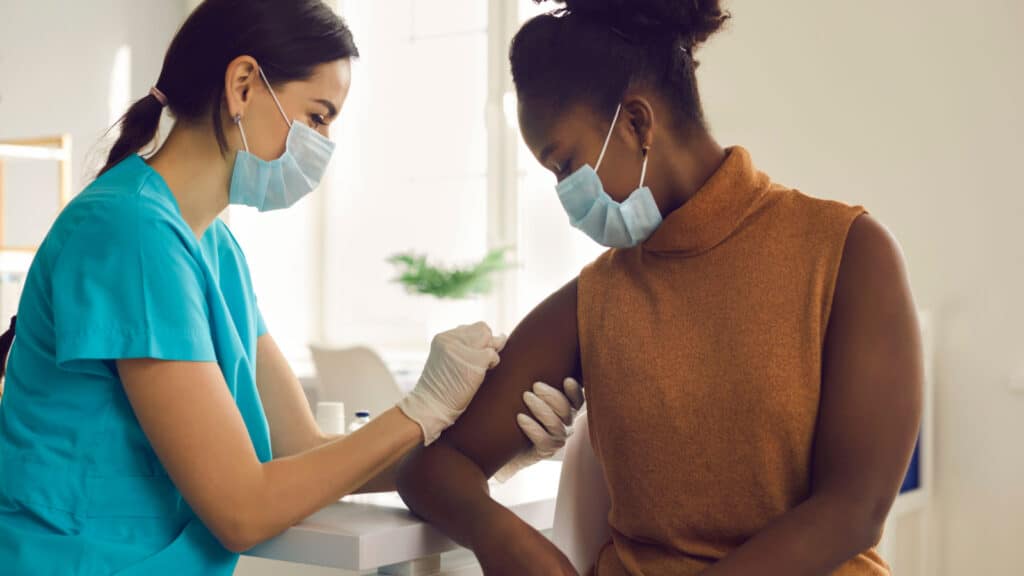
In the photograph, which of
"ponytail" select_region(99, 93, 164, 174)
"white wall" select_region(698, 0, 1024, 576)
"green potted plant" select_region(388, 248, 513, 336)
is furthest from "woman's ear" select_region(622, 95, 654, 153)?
"green potted plant" select_region(388, 248, 513, 336)

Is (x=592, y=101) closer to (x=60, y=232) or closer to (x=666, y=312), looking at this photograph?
(x=666, y=312)

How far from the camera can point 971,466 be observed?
283cm

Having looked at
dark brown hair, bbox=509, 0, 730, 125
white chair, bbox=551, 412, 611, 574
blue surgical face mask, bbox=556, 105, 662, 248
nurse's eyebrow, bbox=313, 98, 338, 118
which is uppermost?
dark brown hair, bbox=509, 0, 730, 125

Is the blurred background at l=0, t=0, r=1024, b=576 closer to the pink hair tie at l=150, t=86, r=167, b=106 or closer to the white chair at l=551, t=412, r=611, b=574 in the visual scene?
the pink hair tie at l=150, t=86, r=167, b=106

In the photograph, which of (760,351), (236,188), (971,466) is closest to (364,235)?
(971,466)

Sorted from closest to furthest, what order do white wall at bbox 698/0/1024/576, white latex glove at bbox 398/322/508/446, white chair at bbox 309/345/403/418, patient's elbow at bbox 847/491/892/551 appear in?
patient's elbow at bbox 847/491/892/551 → white latex glove at bbox 398/322/508/446 → white wall at bbox 698/0/1024/576 → white chair at bbox 309/345/403/418

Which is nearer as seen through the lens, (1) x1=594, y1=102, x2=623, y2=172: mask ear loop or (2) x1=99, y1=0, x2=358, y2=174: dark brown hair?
(1) x1=594, y1=102, x2=623, y2=172: mask ear loop

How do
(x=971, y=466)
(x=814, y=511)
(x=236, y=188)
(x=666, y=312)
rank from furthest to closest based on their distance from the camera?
(x=971, y=466), (x=236, y=188), (x=666, y=312), (x=814, y=511)

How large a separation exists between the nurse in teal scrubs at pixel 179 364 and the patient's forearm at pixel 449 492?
3 cm

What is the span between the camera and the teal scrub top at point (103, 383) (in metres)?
1.13

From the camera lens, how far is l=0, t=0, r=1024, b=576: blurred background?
281cm

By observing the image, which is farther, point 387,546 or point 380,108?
point 380,108

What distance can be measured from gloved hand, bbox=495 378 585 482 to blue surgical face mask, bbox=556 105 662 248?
0.57ft

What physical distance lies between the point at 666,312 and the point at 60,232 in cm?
65
